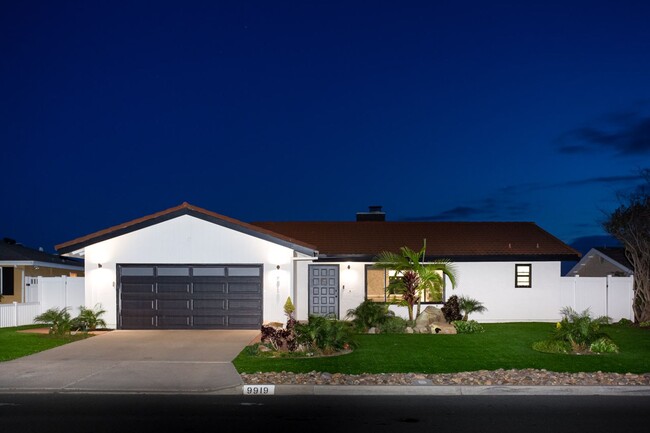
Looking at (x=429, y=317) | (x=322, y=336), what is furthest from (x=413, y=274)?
(x=322, y=336)

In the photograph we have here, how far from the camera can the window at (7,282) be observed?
28.1m

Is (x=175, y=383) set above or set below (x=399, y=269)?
below

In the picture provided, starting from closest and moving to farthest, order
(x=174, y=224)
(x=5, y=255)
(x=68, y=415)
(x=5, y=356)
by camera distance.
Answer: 1. (x=68, y=415)
2. (x=5, y=356)
3. (x=174, y=224)
4. (x=5, y=255)

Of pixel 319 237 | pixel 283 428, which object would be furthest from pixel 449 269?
pixel 283 428

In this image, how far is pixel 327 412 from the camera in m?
9.91

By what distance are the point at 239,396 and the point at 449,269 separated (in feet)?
46.2

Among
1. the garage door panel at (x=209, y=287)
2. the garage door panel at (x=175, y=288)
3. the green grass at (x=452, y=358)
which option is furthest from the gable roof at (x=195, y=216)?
the green grass at (x=452, y=358)

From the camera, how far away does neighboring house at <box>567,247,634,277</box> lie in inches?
1061

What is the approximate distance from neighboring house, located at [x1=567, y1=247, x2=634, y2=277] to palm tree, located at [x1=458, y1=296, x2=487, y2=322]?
6.52m

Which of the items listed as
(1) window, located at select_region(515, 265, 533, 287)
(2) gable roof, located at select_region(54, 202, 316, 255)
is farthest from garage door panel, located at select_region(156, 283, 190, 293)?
(1) window, located at select_region(515, 265, 533, 287)

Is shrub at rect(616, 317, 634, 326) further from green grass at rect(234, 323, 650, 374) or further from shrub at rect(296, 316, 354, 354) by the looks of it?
shrub at rect(296, 316, 354, 354)

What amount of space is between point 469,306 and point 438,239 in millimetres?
3434

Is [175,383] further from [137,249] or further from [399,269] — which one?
[399,269]

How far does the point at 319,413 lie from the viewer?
985 cm
